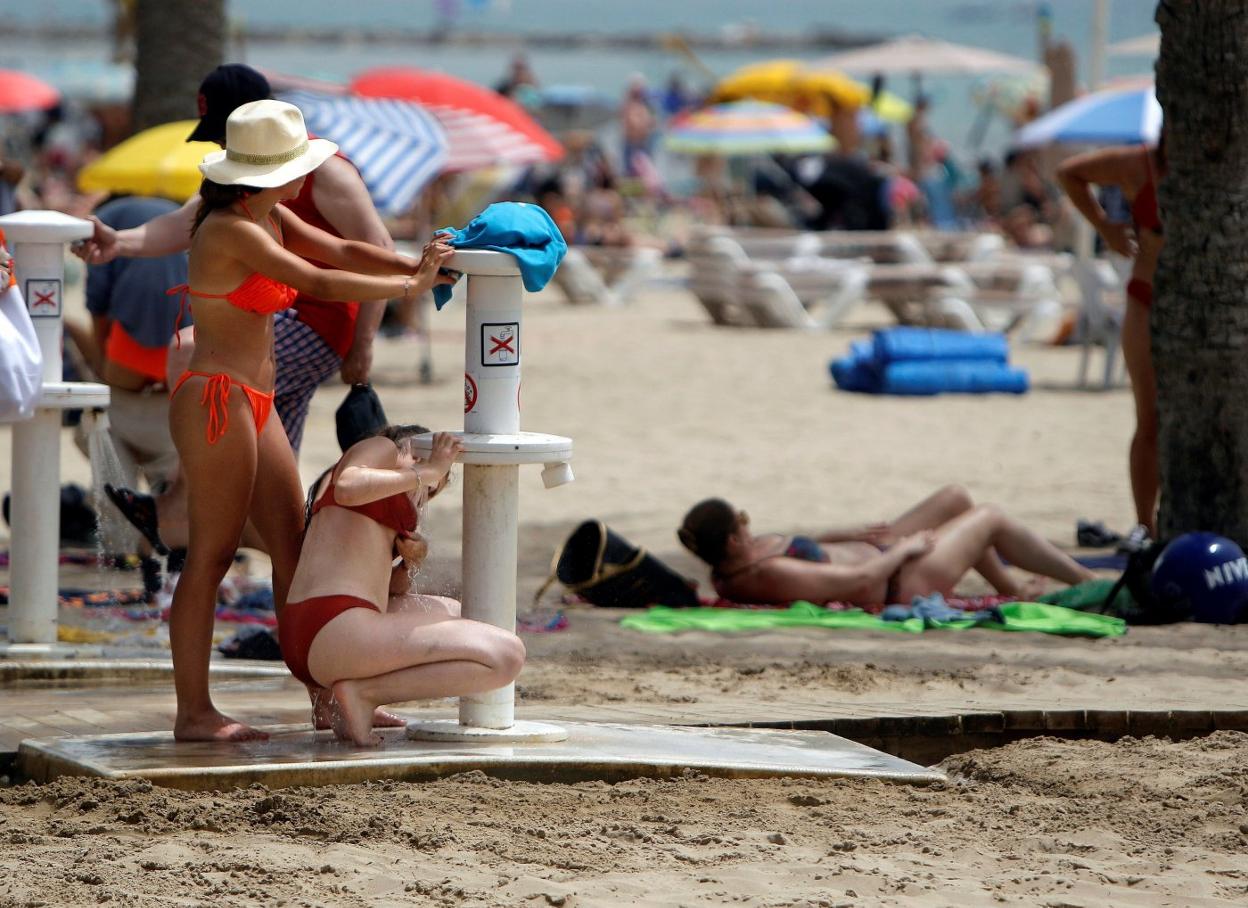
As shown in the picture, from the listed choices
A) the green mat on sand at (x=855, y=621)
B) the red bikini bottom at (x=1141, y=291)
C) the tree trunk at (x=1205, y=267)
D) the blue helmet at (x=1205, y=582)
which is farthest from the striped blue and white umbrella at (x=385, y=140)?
the blue helmet at (x=1205, y=582)

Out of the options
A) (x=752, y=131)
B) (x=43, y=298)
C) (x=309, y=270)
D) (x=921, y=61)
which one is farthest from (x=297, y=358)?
(x=921, y=61)

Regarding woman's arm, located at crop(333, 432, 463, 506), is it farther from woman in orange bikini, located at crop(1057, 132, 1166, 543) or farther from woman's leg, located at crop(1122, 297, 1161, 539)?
woman's leg, located at crop(1122, 297, 1161, 539)

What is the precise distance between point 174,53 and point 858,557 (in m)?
6.55

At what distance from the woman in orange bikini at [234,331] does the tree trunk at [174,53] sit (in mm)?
7430

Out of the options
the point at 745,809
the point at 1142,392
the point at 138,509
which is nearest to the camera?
the point at 745,809

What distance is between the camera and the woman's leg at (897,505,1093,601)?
6715mm

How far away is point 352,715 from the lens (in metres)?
4.14

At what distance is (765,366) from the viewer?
1493 centimetres

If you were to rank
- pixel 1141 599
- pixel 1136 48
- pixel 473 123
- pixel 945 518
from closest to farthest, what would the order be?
pixel 1141 599
pixel 945 518
pixel 473 123
pixel 1136 48

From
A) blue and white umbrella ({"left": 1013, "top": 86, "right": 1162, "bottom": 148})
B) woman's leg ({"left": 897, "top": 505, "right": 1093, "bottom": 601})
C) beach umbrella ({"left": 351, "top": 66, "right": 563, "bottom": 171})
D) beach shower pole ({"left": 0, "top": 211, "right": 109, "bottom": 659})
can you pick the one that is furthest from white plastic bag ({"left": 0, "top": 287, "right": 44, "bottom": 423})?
blue and white umbrella ({"left": 1013, "top": 86, "right": 1162, "bottom": 148})

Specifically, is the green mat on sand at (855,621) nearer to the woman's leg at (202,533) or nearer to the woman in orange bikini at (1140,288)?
the woman in orange bikini at (1140,288)

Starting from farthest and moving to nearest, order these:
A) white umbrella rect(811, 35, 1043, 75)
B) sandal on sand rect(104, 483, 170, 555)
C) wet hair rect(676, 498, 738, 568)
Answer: white umbrella rect(811, 35, 1043, 75), wet hair rect(676, 498, 738, 568), sandal on sand rect(104, 483, 170, 555)

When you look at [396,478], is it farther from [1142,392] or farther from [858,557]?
[1142,392]

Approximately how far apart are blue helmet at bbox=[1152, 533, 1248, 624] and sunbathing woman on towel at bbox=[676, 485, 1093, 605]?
2.12ft
